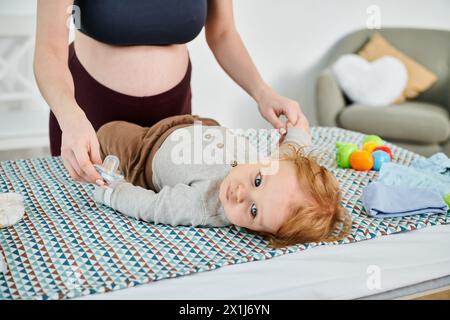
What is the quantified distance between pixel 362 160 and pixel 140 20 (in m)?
0.77

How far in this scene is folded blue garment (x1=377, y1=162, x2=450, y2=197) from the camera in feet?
4.96

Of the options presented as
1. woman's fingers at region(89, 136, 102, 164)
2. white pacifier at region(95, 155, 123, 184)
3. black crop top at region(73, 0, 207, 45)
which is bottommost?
white pacifier at region(95, 155, 123, 184)

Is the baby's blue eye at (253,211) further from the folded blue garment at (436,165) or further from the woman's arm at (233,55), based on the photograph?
the folded blue garment at (436,165)

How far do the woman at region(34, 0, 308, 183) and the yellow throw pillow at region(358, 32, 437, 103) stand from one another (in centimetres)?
207

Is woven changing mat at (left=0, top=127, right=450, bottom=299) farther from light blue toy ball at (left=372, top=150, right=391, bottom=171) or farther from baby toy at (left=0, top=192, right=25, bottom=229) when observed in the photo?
light blue toy ball at (left=372, top=150, right=391, bottom=171)

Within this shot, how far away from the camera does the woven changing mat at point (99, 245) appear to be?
1037 millimetres

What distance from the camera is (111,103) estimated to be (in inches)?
66.9

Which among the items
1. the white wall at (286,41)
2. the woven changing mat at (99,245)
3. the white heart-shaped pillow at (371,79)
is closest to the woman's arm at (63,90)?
the woven changing mat at (99,245)

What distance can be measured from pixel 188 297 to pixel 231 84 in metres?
2.76

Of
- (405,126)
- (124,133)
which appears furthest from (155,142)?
(405,126)

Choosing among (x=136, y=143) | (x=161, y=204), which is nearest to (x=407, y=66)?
(x=136, y=143)

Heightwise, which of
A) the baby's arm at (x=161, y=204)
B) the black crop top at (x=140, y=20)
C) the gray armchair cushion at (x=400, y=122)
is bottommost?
the gray armchair cushion at (x=400, y=122)

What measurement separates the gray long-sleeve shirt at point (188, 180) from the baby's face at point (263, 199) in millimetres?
43

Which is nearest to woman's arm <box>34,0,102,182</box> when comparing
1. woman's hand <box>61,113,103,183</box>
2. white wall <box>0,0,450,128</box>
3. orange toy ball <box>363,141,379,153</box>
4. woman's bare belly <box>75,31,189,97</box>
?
woman's hand <box>61,113,103,183</box>
